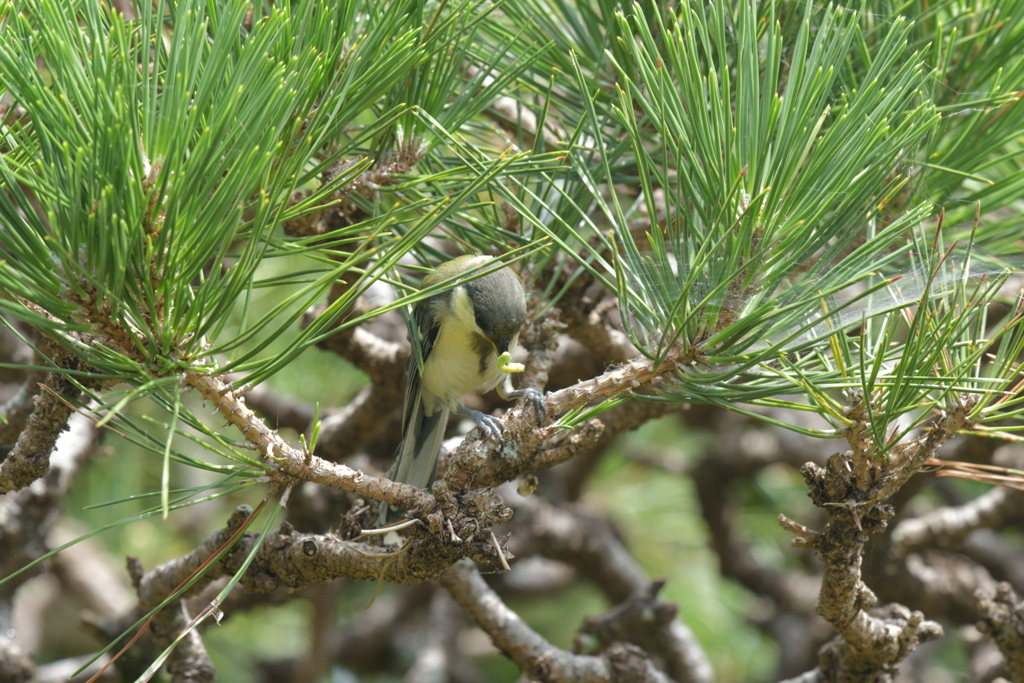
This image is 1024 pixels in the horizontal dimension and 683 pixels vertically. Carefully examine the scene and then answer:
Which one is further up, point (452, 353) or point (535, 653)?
point (452, 353)

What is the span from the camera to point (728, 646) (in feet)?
10.8

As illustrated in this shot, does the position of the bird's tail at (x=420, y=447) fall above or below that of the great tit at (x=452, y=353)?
below

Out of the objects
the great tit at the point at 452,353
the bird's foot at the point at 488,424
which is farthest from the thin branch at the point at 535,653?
the bird's foot at the point at 488,424

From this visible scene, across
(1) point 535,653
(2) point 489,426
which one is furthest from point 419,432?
(2) point 489,426

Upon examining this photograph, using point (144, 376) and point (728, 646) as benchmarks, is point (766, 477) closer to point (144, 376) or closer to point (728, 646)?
point (728, 646)

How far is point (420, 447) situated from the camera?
2146 millimetres

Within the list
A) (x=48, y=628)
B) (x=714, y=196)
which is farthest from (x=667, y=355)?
(x=48, y=628)

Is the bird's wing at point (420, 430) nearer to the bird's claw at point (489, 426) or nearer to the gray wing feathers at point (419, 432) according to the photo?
the gray wing feathers at point (419, 432)

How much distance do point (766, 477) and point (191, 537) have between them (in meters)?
2.66

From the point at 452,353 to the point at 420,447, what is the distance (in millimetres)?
292

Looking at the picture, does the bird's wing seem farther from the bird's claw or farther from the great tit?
the bird's claw

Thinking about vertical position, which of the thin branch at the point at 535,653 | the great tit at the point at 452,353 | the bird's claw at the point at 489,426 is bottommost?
the thin branch at the point at 535,653

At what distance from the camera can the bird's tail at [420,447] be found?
1999 millimetres

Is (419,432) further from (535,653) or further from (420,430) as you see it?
(535,653)
